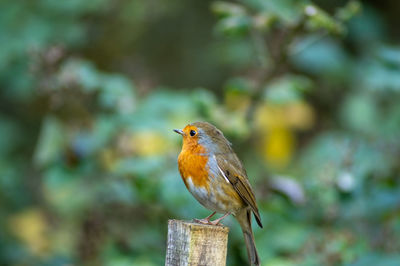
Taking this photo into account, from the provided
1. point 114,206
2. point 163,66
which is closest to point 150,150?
point 114,206

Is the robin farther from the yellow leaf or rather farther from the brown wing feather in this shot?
the yellow leaf

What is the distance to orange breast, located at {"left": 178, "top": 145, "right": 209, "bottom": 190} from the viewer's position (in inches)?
123

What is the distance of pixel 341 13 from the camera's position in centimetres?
394

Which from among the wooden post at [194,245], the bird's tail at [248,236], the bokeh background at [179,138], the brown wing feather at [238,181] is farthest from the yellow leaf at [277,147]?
the wooden post at [194,245]

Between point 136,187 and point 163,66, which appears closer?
point 136,187

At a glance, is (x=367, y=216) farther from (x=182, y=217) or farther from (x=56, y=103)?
(x=56, y=103)

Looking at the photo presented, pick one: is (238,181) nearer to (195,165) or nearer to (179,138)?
(195,165)

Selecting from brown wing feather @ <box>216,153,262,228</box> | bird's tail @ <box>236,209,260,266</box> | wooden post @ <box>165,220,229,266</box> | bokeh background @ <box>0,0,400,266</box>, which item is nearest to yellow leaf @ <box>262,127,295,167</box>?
bokeh background @ <box>0,0,400,266</box>

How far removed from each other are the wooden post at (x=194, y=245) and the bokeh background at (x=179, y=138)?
1.03m

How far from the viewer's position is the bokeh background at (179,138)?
3953 mm

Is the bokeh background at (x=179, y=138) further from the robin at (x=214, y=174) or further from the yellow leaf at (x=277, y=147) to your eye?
the robin at (x=214, y=174)

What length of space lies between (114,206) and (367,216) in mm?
1773

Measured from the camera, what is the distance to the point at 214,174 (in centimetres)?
316

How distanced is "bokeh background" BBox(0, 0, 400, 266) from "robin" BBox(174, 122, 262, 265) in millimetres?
386
